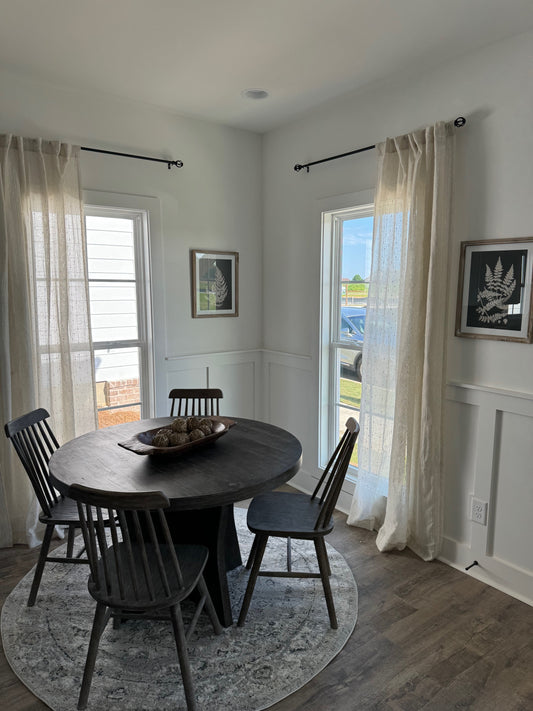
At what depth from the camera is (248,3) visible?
2111 millimetres

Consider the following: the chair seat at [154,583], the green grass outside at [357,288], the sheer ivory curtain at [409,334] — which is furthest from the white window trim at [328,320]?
the chair seat at [154,583]

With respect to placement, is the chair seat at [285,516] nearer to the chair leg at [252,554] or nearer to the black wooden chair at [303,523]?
the black wooden chair at [303,523]

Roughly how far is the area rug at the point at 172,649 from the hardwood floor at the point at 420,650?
6 cm

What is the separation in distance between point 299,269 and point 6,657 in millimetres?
2895

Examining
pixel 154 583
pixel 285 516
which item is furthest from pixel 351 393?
pixel 154 583

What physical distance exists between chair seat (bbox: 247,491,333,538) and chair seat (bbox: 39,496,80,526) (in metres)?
0.84

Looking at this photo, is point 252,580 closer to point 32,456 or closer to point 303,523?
point 303,523

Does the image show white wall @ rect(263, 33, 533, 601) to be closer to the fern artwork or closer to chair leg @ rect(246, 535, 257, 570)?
the fern artwork

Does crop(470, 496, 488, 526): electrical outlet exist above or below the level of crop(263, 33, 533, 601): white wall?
below

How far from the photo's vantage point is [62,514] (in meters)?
2.37

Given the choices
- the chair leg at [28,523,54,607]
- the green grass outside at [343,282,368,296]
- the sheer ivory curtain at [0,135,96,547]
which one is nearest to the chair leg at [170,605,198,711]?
the chair leg at [28,523,54,607]

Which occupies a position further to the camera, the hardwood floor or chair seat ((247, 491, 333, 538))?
chair seat ((247, 491, 333, 538))

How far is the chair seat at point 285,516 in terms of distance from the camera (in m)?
2.19

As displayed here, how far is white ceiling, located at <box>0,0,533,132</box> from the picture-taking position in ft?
7.07
